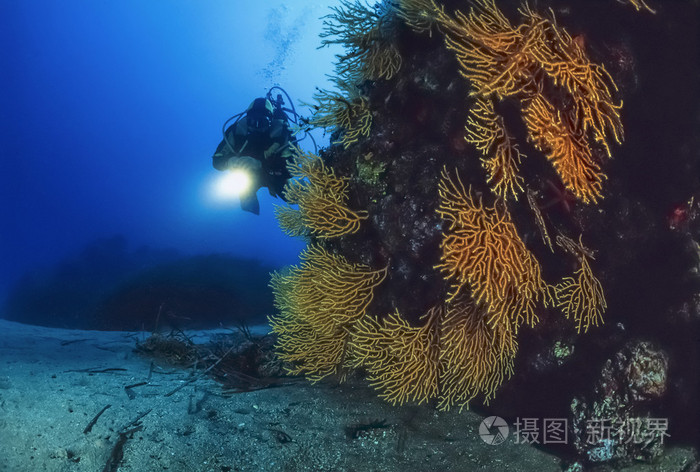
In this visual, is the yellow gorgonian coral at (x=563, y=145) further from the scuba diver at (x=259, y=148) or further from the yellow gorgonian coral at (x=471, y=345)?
the scuba diver at (x=259, y=148)

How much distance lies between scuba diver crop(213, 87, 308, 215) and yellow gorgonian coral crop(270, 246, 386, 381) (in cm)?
340

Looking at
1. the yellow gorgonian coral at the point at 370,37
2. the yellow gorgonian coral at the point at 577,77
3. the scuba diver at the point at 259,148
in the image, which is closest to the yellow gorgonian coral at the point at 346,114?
the yellow gorgonian coral at the point at 370,37

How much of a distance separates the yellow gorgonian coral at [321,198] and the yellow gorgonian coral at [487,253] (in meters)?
1.14

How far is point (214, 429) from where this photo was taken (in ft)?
10.6

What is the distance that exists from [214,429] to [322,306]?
160cm

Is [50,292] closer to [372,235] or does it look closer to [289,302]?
[289,302]

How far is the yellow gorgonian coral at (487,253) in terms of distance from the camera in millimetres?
3154

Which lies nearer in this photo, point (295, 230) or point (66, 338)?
point (295, 230)

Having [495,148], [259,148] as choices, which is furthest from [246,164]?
[495,148]

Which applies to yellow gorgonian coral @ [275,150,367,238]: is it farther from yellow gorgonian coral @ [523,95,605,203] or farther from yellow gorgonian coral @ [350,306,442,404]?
yellow gorgonian coral @ [523,95,605,203]

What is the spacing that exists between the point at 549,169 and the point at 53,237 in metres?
54.1

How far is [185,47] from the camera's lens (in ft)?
279

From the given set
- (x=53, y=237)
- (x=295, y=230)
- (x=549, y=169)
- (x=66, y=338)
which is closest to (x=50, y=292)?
(x=66, y=338)

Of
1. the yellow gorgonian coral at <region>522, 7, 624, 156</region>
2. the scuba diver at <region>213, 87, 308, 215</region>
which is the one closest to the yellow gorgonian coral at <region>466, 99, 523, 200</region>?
the yellow gorgonian coral at <region>522, 7, 624, 156</region>
